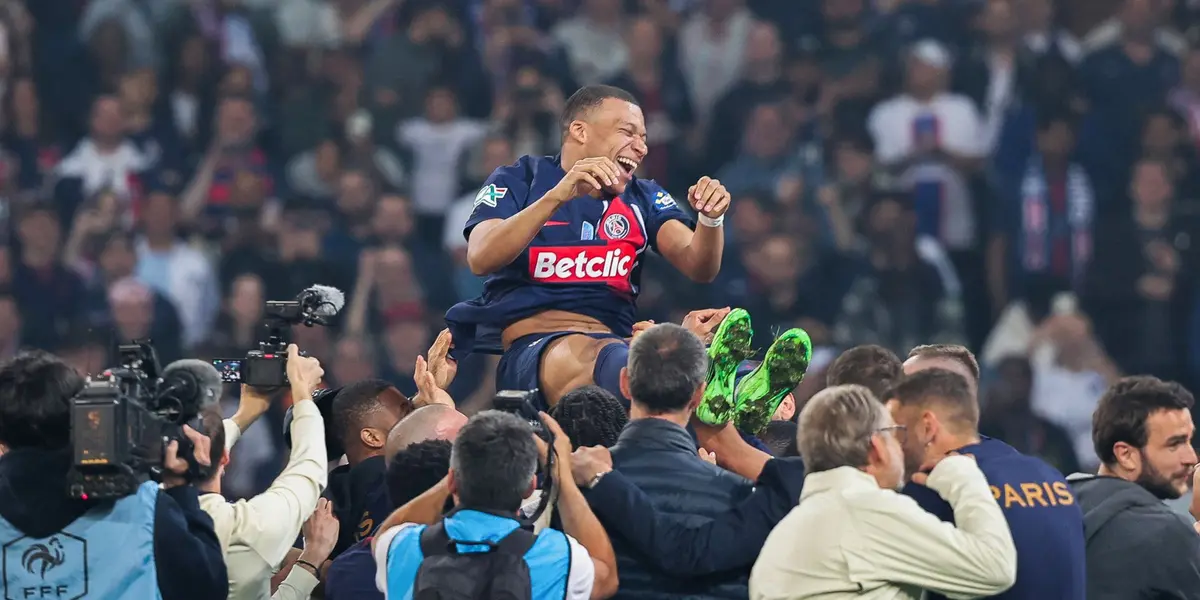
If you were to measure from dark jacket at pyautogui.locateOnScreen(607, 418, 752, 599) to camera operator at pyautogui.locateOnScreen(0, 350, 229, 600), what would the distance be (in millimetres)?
964

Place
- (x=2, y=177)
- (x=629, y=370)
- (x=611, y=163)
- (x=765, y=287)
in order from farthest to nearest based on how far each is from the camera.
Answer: (x=2, y=177) < (x=765, y=287) < (x=611, y=163) < (x=629, y=370)

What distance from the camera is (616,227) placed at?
577 cm

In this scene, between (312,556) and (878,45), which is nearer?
(312,556)

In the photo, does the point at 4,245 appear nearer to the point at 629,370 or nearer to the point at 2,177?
the point at 2,177

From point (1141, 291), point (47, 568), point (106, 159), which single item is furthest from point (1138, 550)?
point (106, 159)

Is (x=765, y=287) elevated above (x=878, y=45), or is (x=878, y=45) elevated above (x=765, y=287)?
(x=878, y=45)

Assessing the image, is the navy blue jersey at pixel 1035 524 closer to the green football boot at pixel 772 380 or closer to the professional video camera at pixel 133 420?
the green football boot at pixel 772 380

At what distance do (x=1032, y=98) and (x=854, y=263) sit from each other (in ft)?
5.10

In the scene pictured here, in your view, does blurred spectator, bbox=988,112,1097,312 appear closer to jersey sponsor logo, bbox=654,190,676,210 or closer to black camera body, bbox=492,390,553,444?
jersey sponsor logo, bbox=654,190,676,210

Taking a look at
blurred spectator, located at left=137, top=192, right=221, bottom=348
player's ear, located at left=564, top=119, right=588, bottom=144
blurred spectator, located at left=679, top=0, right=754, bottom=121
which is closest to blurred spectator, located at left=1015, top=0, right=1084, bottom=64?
blurred spectator, located at left=679, top=0, right=754, bottom=121

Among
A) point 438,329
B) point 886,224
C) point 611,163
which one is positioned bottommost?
point 438,329

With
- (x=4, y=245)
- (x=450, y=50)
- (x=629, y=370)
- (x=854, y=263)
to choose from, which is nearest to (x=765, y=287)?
(x=854, y=263)

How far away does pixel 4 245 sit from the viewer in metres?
10.6

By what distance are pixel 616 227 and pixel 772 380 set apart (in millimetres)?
967
